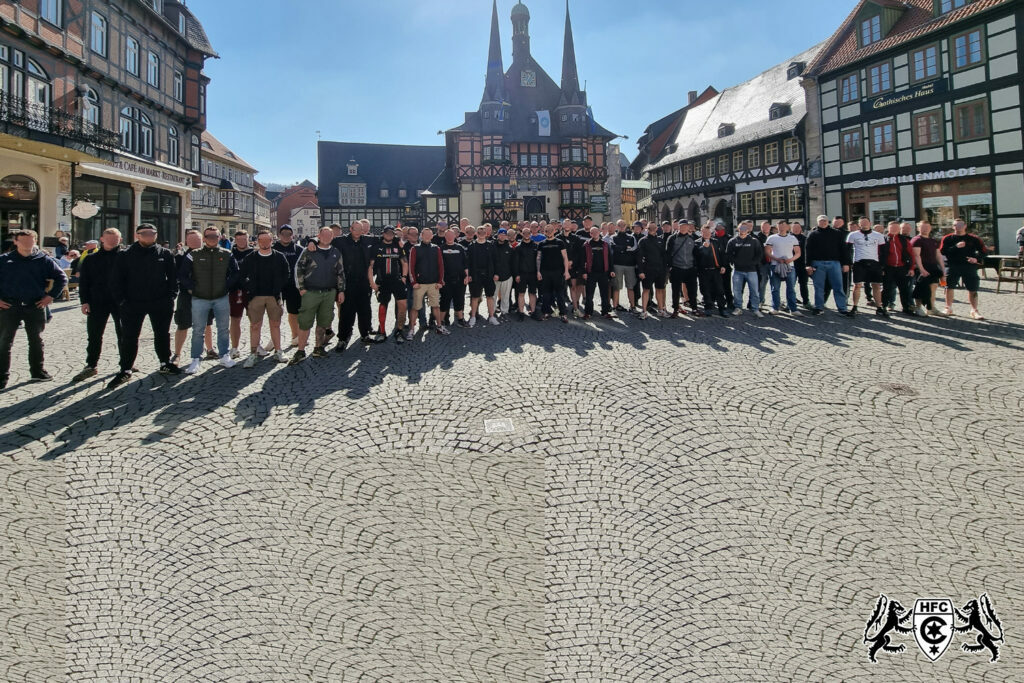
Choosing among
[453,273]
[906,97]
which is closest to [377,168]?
[906,97]

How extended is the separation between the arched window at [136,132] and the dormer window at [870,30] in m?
31.0

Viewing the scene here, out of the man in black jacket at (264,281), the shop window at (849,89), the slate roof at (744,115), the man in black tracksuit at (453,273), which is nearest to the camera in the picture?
the man in black jacket at (264,281)

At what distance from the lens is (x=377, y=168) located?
221 feet

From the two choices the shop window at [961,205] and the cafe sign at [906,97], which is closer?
the shop window at [961,205]

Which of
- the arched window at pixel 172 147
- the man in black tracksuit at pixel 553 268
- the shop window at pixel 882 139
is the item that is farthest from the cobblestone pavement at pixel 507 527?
the arched window at pixel 172 147

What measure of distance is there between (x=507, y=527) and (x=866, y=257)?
Result: 410 inches

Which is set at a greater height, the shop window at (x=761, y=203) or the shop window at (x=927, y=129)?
the shop window at (x=927, y=129)

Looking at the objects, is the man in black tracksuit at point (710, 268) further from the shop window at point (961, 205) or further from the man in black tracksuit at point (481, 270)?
the shop window at point (961, 205)

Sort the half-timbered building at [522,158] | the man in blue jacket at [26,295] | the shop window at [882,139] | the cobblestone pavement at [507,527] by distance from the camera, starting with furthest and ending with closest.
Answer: the half-timbered building at [522,158]
the shop window at [882,139]
the man in blue jacket at [26,295]
the cobblestone pavement at [507,527]

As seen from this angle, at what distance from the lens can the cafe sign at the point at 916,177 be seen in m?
22.8

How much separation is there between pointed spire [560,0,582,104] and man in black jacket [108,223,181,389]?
4824 centimetres

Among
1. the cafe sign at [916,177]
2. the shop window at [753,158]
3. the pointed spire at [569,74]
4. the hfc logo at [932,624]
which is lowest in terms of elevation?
the hfc logo at [932,624]

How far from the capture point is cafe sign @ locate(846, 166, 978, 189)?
22766mm

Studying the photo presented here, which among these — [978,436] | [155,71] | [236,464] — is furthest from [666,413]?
[155,71]
